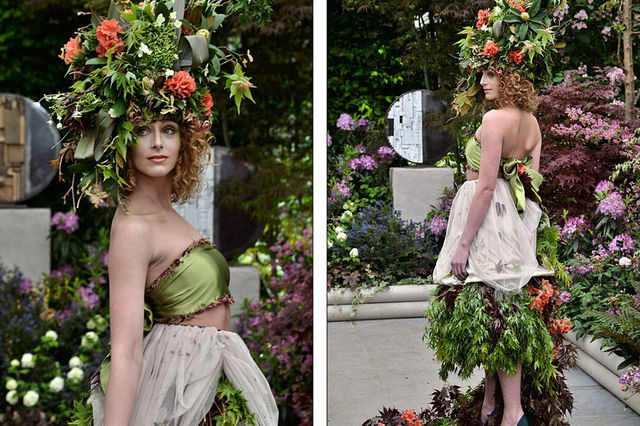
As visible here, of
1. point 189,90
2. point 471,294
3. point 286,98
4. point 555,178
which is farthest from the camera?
point 555,178

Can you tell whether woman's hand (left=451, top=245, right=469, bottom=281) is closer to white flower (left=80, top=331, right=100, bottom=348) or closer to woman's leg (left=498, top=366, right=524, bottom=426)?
woman's leg (left=498, top=366, right=524, bottom=426)

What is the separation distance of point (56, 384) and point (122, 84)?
2003 mm

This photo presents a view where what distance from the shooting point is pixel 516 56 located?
8.16 ft

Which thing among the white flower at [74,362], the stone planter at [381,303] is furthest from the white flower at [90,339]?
the stone planter at [381,303]

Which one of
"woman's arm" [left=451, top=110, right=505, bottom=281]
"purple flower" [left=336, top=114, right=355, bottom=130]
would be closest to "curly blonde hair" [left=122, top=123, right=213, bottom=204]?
"woman's arm" [left=451, top=110, right=505, bottom=281]

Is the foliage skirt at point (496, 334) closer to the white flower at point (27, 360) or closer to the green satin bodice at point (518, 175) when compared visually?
the green satin bodice at point (518, 175)

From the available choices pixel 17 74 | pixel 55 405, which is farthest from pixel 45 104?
pixel 55 405

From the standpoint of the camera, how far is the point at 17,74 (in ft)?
8.93

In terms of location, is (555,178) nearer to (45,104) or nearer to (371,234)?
(371,234)

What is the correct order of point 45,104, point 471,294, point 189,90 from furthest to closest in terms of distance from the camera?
1. point 45,104
2. point 471,294
3. point 189,90

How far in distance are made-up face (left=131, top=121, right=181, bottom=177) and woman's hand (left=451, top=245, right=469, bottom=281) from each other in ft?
4.71

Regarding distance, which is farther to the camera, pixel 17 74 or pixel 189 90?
pixel 17 74

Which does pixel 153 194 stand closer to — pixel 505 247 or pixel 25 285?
pixel 505 247

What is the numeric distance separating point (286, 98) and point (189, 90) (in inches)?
60.0
